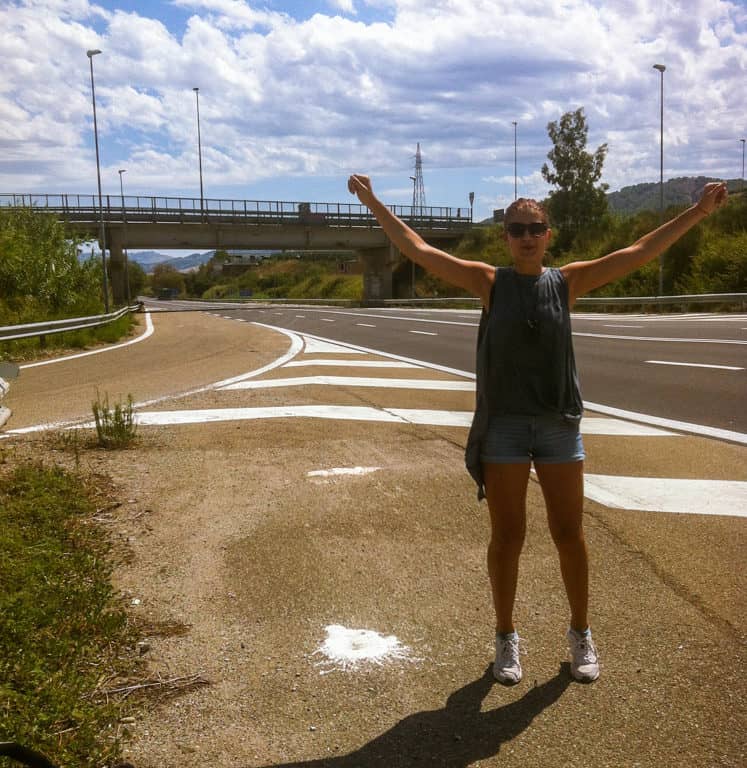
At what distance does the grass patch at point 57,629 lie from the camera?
2.74 m

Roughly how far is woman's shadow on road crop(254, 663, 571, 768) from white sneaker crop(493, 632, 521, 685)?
0.07 meters

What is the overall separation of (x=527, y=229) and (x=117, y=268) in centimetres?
5296

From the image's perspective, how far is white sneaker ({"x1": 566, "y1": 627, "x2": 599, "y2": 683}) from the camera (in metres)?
3.30

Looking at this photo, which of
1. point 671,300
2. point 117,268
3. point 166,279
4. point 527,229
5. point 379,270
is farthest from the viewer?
point 166,279

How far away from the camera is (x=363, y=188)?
12.3 feet

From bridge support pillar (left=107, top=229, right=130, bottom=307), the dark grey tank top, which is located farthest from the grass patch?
bridge support pillar (left=107, top=229, right=130, bottom=307)

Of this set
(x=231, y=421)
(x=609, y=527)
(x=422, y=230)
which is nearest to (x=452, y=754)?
(x=609, y=527)

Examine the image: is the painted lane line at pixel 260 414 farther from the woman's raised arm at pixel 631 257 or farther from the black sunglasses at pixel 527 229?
the black sunglasses at pixel 527 229

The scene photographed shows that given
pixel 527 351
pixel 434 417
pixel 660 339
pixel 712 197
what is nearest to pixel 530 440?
pixel 527 351

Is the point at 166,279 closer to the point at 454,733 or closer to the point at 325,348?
the point at 325,348

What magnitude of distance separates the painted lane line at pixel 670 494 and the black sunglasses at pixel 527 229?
2.75 m

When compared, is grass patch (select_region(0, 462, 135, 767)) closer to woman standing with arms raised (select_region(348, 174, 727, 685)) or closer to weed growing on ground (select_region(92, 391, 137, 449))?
woman standing with arms raised (select_region(348, 174, 727, 685))

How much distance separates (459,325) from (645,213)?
30.2 metres

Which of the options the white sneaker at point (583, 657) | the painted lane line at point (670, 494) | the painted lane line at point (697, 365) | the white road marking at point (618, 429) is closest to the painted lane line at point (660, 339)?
the painted lane line at point (697, 365)
